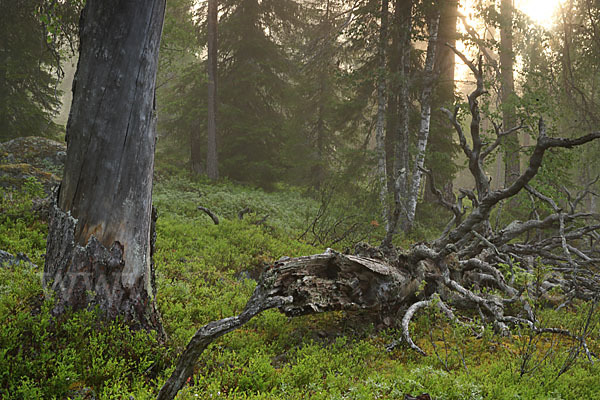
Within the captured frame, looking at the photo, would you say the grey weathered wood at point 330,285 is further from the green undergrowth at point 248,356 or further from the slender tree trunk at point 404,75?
the slender tree trunk at point 404,75

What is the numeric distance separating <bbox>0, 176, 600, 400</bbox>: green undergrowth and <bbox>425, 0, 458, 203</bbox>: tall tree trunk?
8.52 metres

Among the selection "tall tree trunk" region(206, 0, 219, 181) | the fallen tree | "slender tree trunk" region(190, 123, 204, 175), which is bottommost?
the fallen tree

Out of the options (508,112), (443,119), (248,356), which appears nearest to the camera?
(248,356)

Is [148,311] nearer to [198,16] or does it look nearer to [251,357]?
[251,357]

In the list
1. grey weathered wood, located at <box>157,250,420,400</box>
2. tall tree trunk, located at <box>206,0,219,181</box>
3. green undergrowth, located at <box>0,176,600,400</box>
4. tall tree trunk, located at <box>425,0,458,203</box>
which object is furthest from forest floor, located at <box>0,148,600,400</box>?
tall tree trunk, located at <box>206,0,219,181</box>

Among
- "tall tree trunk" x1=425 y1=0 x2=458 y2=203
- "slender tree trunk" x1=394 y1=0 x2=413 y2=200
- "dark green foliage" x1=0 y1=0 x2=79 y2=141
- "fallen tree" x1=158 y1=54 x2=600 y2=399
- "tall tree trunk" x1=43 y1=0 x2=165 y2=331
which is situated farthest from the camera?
"tall tree trunk" x1=425 y1=0 x2=458 y2=203

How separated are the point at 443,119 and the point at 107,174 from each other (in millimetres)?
13666

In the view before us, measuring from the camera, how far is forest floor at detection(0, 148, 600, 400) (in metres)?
3.10

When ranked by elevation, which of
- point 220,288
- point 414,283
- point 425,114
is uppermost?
point 425,114

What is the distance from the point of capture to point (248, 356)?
4.01 metres

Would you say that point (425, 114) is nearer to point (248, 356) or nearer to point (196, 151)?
point (248, 356)

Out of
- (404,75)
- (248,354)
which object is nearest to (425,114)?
(404,75)

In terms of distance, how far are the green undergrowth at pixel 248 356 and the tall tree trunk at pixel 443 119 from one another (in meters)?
8.52

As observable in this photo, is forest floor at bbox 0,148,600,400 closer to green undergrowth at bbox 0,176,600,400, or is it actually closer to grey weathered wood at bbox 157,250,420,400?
green undergrowth at bbox 0,176,600,400
